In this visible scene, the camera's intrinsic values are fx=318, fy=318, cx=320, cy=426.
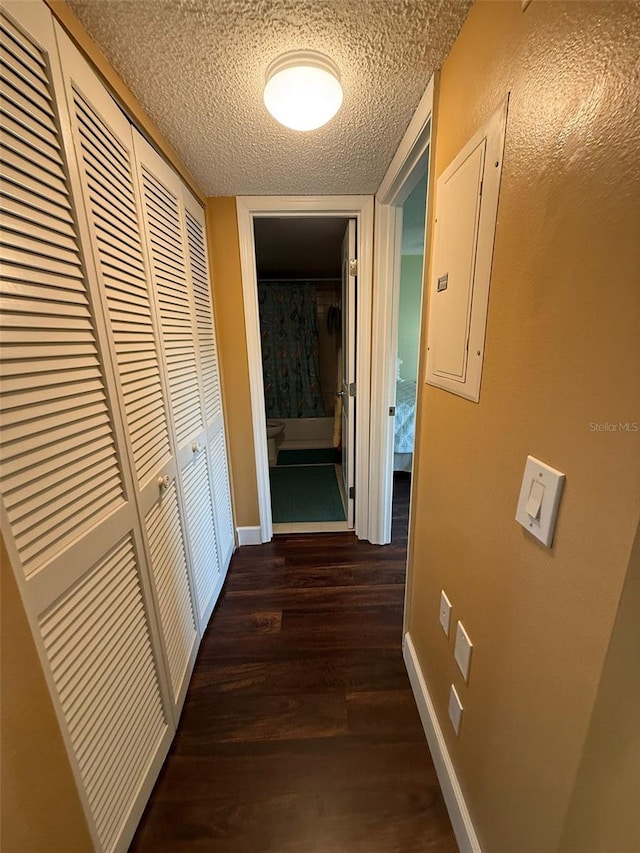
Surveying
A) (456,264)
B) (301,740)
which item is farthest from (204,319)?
(301,740)

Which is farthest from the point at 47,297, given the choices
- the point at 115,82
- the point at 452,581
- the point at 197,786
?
the point at 197,786

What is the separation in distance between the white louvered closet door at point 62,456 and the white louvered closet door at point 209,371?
0.81m

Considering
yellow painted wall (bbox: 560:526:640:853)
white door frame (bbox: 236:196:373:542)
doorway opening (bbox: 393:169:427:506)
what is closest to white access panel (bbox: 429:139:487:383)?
yellow painted wall (bbox: 560:526:640:853)

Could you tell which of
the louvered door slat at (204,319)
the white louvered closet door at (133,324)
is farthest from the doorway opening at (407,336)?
the white louvered closet door at (133,324)

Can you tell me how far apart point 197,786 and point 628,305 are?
5.53 feet

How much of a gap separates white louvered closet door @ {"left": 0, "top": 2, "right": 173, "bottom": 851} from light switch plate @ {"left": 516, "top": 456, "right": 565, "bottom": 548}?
37.2 inches

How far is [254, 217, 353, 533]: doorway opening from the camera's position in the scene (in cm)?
313

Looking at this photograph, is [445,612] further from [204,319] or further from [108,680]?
[204,319]

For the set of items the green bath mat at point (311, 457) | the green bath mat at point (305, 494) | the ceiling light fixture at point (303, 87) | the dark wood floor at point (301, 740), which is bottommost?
the dark wood floor at point (301, 740)

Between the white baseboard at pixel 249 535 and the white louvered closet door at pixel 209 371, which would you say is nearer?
the white louvered closet door at pixel 209 371

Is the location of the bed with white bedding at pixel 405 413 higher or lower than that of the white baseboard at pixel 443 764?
higher

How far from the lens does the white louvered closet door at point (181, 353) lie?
1169 millimetres

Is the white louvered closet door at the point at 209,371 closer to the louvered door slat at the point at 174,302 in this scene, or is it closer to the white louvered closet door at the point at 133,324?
the louvered door slat at the point at 174,302

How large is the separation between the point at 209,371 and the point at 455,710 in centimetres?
173
